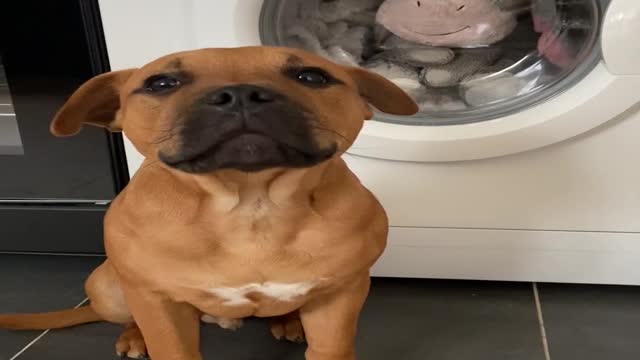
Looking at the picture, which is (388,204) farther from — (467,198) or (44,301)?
(44,301)

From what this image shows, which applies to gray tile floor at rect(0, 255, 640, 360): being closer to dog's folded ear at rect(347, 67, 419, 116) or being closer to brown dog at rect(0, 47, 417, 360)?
brown dog at rect(0, 47, 417, 360)

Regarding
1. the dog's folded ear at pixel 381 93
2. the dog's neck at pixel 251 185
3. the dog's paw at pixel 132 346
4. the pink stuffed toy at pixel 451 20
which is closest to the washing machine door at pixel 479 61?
the pink stuffed toy at pixel 451 20

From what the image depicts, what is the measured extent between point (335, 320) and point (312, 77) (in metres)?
0.28

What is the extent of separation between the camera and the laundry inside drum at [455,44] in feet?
3.28

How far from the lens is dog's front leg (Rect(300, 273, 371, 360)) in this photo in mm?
821

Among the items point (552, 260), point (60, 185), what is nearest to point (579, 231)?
point (552, 260)

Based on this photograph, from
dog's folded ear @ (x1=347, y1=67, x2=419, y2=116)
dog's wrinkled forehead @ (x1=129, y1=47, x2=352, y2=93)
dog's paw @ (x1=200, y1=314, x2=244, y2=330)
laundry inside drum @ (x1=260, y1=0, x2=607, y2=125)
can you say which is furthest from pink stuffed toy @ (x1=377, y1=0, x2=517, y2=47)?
dog's paw @ (x1=200, y1=314, x2=244, y2=330)

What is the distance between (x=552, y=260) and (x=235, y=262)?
1.80ft

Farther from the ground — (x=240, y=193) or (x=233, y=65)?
(x=233, y=65)

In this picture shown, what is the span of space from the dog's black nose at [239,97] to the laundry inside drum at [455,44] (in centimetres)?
37

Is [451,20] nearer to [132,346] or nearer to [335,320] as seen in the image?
[335,320]

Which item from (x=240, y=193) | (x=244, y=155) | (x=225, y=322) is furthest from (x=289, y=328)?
(x=244, y=155)

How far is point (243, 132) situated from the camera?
64 cm

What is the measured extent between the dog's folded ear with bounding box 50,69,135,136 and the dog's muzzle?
0.49 feet
